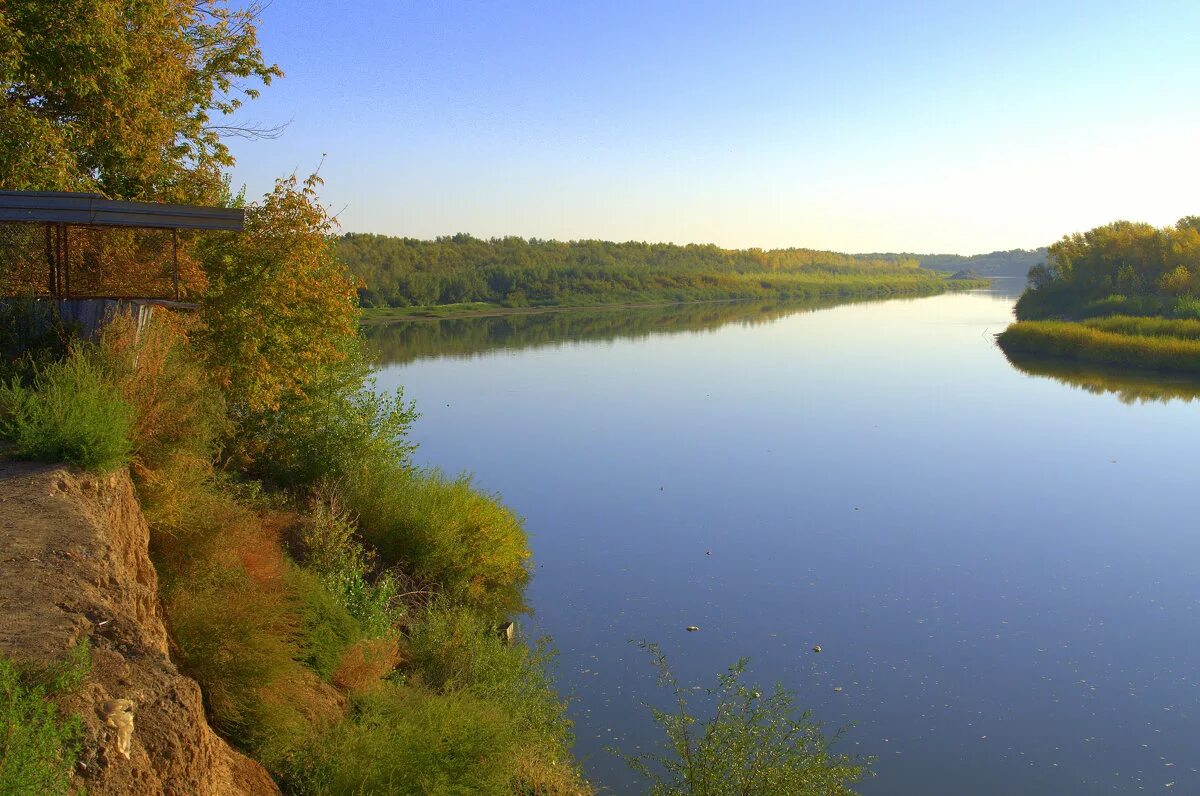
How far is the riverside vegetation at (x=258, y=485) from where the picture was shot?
5.38 metres

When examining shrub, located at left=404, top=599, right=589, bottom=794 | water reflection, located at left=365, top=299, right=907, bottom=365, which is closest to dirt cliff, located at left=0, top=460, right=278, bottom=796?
shrub, located at left=404, top=599, right=589, bottom=794

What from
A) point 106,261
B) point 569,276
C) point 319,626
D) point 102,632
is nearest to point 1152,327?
point 106,261

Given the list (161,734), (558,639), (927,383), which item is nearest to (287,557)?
(558,639)

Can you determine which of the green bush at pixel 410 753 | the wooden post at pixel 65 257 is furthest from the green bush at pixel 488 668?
the wooden post at pixel 65 257

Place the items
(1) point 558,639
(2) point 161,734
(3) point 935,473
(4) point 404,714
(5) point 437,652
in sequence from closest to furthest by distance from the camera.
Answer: (2) point 161,734 < (4) point 404,714 < (5) point 437,652 < (1) point 558,639 < (3) point 935,473

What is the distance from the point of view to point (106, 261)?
9.73 meters

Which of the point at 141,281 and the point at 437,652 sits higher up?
the point at 141,281

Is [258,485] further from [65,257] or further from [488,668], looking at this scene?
[488,668]

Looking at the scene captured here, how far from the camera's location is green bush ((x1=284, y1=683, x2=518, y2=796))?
518cm

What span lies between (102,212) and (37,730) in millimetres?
5700

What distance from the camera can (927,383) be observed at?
90.5 feet

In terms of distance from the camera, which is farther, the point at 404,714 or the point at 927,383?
the point at 927,383

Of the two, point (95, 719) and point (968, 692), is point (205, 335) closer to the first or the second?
point (95, 719)

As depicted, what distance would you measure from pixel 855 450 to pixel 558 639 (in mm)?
10197
